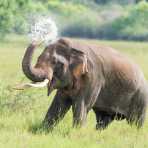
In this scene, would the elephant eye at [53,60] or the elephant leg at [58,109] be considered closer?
the elephant eye at [53,60]

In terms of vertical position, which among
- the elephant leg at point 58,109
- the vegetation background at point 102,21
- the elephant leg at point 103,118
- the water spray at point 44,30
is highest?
the water spray at point 44,30

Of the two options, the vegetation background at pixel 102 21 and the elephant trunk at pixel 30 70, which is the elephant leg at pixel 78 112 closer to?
the elephant trunk at pixel 30 70

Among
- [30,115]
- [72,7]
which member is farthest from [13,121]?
[72,7]

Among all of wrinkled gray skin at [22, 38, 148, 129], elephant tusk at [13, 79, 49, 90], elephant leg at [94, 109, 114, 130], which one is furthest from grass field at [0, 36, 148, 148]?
elephant tusk at [13, 79, 49, 90]

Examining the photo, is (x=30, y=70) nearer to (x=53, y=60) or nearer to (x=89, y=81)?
(x=53, y=60)

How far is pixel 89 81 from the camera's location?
9.96 meters

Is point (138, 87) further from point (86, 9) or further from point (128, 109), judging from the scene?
point (86, 9)

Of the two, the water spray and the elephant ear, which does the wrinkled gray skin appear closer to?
the elephant ear

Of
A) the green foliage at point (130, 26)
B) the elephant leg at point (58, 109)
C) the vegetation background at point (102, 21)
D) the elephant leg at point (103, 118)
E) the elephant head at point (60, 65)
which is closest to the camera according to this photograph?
the elephant head at point (60, 65)

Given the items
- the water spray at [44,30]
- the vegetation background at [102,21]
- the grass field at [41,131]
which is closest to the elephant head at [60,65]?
the water spray at [44,30]

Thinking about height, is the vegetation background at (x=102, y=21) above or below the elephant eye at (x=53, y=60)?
below

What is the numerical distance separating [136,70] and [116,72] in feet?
1.39

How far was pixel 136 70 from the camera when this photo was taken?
1083cm

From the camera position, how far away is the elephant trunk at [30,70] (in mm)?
8969
